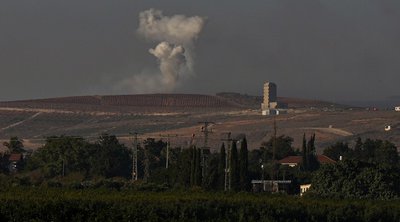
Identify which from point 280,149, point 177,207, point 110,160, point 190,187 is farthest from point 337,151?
point 177,207

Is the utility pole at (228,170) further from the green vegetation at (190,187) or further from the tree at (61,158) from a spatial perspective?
the tree at (61,158)

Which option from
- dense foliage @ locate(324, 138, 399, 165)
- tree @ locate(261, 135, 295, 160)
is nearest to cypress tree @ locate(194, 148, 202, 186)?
dense foliage @ locate(324, 138, 399, 165)

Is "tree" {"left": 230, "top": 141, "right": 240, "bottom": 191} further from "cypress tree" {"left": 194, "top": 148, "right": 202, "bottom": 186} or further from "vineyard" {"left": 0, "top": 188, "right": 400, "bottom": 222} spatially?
"vineyard" {"left": 0, "top": 188, "right": 400, "bottom": 222}

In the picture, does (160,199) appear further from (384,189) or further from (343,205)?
(384,189)

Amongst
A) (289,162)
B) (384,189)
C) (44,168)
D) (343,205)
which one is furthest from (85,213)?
(289,162)

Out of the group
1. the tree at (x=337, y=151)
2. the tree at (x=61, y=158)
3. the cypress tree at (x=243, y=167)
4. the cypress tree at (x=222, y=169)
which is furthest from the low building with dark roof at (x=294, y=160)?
the cypress tree at (x=243, y=167)

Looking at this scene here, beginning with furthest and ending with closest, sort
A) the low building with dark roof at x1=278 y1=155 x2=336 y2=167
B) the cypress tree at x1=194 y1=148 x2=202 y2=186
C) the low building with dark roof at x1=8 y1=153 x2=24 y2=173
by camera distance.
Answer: the low building with dark roof at x1=8 y1=153 x2=24 y2=173 → the low building with dark roof at x1=278 y1=155 x2=336 y2=167 → the cypress tree at x1=194 y1=148 x2=202 y2=186
